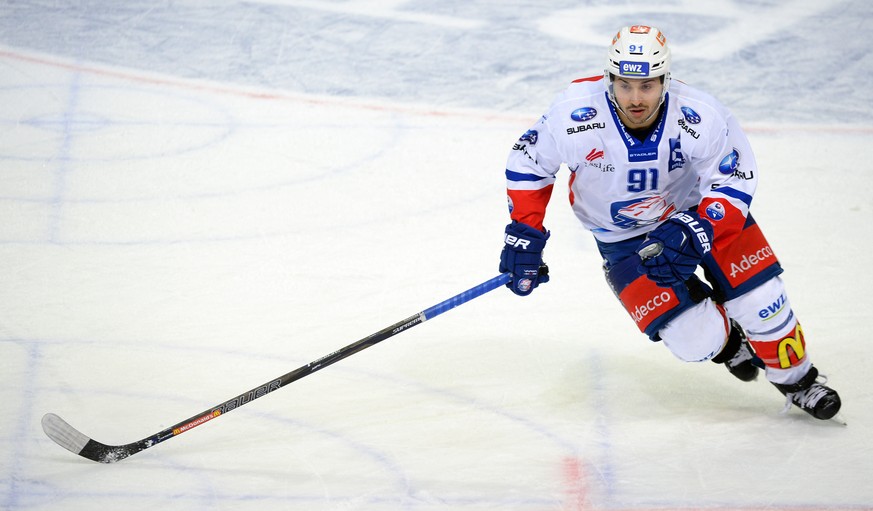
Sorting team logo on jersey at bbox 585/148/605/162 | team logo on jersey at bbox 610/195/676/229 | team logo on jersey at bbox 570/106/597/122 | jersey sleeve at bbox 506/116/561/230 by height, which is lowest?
team logo on jersey at bbox 610/195/676/229

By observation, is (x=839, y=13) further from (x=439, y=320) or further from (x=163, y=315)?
(x=163, y=315)

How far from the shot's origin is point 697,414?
3.40 metres

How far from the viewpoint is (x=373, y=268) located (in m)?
4.30

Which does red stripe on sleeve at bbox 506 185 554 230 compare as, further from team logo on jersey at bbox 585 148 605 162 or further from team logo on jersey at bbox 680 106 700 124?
team logo on jersey at bbox 680 106 700 124

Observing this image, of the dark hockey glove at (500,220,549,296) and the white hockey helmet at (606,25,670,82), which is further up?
the white hockey helmet at (606,25,670,82)

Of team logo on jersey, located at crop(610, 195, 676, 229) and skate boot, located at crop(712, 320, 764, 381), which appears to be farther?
skate boot, located at crop(712, 320, 764, 381)

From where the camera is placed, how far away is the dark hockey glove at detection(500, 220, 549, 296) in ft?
10.5

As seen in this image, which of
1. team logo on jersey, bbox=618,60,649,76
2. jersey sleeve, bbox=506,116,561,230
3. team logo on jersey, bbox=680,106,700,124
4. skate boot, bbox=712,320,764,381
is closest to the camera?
team logo on jersey, bbox=618,60,649,76

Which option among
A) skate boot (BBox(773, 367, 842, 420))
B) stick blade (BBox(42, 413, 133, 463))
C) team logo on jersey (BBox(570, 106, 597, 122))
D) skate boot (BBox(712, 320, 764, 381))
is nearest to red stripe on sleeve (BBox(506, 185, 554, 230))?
Result: team logo on jersey (BBox(570, 106, 597, 122))

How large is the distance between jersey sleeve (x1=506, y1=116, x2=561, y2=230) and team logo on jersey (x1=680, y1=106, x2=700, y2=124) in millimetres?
386

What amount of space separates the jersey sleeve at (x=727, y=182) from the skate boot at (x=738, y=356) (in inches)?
17.6

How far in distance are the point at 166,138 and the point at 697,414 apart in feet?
10.4

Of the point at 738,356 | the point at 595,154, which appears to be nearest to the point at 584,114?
the point at 595,154

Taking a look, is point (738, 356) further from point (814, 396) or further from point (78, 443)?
point (78, 443)
